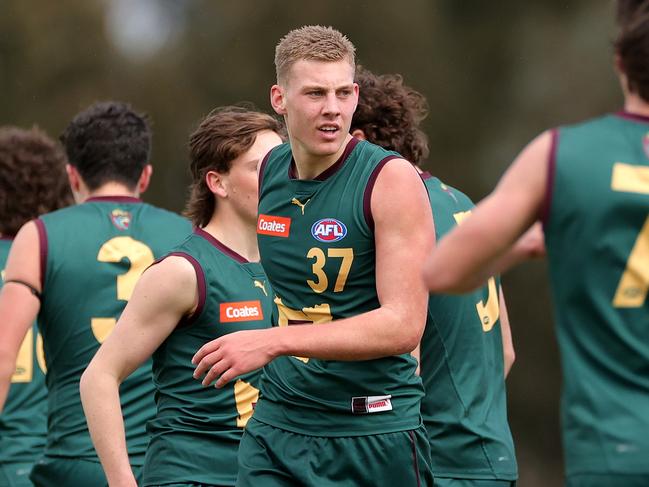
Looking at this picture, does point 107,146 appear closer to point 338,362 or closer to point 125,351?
point 125,351

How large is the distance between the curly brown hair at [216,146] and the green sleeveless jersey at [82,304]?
69 centimetres

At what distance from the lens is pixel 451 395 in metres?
5.66

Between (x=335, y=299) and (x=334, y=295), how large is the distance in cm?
1

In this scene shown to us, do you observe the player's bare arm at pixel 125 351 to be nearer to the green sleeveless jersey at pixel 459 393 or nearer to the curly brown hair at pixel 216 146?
the curly brown hair at pixel 216 146

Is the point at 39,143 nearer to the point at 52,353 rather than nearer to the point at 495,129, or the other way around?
the point at 52,353

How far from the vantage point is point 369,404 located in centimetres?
494

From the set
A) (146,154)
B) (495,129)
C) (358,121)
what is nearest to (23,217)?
(146,154)

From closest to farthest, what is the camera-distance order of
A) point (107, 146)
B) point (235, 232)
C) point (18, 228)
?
point (235, 232) → point (107, 146) → point (18, 228)

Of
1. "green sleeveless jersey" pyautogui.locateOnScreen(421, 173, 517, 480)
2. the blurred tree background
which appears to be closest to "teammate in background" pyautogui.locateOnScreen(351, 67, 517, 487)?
"green sleeveless jersey" pyautogui.locateOnScreen(421, 173, 517, 480)

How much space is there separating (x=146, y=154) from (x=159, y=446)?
1859 millimetres

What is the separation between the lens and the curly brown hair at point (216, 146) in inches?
230

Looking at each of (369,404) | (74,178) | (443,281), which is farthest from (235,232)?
(443,281)

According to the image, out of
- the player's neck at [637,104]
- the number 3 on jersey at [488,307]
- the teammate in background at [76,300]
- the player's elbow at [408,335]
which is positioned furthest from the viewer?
the teammate in background at [76,300]

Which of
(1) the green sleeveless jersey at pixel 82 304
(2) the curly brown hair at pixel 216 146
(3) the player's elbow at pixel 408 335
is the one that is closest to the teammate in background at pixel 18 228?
(1) the green sleeveless jersey at pixel 82 304
